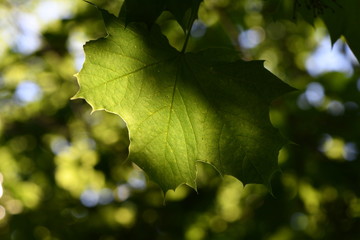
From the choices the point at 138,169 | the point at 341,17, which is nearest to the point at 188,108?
the point at 341,17

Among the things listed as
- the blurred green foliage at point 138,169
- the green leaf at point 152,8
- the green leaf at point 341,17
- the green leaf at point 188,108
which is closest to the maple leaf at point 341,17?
the green leaf at point 341,17

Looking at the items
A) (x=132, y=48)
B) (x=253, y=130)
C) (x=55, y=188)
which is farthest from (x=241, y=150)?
(x=55, y=188)

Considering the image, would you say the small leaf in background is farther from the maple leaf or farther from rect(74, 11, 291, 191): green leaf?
rect(74, 11, 291, 191): green leaf

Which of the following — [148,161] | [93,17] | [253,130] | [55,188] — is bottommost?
[55,188]

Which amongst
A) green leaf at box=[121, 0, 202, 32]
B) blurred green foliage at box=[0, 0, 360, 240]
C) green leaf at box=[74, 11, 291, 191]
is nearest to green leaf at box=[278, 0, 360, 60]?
green leaf at box=[74, 11, 291, 191]

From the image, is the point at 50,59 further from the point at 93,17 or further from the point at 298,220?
the point at 298,220

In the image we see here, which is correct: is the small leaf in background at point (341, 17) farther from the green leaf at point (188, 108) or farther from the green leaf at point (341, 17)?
the green leaf at point (188, 108)
